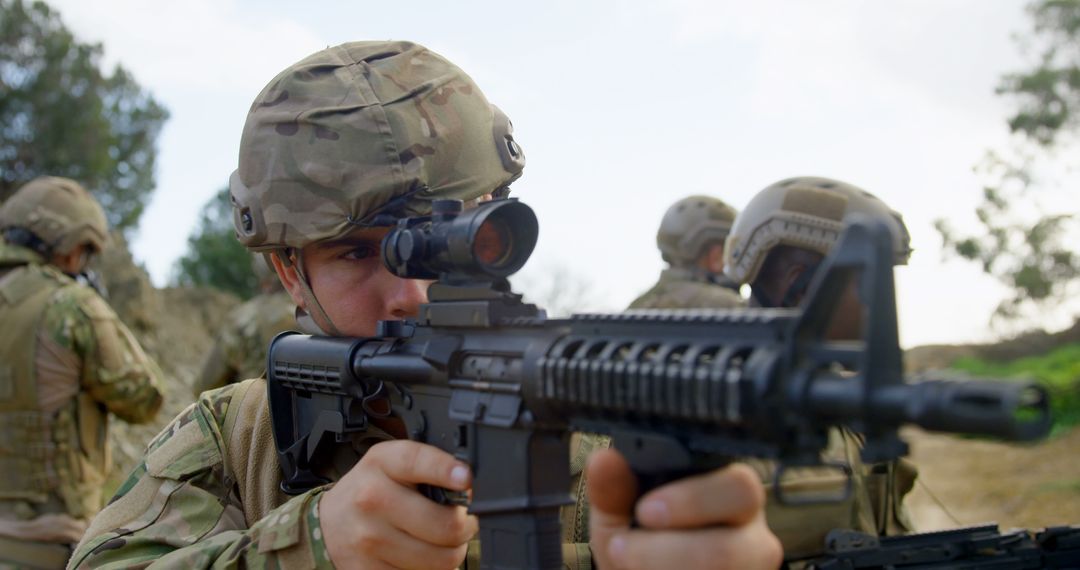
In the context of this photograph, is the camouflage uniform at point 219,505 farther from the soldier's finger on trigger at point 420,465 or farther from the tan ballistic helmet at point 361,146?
the tan ballistic helmet at point 361,146

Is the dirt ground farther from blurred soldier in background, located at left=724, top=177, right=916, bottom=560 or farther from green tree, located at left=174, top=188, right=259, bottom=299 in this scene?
green tree, located at left=174, top=188, right=259, bottom=299

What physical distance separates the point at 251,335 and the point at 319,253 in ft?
17.7

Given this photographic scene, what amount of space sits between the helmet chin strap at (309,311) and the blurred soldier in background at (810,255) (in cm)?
179

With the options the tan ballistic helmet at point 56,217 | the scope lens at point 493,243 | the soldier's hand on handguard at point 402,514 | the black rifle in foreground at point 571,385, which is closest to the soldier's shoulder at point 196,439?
the black rifle in foreground at point 571,385

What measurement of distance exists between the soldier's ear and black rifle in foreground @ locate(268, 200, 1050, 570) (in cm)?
21

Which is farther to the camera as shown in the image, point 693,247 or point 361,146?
point 693,247

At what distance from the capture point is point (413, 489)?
6.98ft

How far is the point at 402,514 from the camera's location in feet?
6.86

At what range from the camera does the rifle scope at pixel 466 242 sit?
2.11 meters

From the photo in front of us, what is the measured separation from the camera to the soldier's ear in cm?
294

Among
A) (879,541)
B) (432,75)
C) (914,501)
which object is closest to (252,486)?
(432,75)

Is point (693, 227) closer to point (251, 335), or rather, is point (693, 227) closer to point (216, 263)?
point (251, 335)

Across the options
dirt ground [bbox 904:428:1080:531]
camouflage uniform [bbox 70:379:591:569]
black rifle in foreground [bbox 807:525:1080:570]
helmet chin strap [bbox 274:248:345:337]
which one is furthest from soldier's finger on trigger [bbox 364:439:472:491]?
dirt ground [bbox 904:428:1080:531]

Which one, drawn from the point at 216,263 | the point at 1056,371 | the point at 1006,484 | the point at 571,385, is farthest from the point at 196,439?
the point at 216,263
